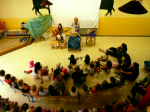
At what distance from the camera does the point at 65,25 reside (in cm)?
673

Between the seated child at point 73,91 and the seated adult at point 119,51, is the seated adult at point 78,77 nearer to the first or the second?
the seated child at point 73,91

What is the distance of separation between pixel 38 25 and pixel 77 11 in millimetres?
2465

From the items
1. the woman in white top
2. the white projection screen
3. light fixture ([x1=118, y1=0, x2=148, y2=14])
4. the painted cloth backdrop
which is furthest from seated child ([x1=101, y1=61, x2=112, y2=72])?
the painted cloth backdrop

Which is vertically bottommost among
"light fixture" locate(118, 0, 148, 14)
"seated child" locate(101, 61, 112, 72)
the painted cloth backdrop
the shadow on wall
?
"seated child" locate(101, 61, 112, 72)

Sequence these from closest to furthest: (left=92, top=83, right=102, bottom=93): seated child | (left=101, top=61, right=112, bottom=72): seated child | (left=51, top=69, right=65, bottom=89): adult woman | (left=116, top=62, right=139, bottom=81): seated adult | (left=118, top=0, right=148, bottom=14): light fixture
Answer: (left=118, top=0, right=148, bottom=14): light fixture → (left=92, top=83, right=102, bottom=93): seated child → (left=51, top=69, right=65, bottom=89): adult woman → (left=116, top=62, right=139, bottom=81): seated adult → (left=101, top=61, right=112, bottom=72): seated child

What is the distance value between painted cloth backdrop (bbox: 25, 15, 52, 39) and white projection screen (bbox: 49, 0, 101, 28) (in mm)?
469

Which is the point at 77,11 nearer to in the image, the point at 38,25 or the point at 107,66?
the point at 38,25

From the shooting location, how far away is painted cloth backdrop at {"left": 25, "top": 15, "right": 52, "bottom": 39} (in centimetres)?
592

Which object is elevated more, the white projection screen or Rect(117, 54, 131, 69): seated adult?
the white projection screen

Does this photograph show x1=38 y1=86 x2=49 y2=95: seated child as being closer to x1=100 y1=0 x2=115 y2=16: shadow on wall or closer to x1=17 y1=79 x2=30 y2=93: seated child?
x1=17 y1=79 x2=30 y2=93: seated child

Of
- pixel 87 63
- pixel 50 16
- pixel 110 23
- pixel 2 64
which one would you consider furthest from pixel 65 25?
pixel 2 64

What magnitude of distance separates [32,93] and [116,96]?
2.43 meters

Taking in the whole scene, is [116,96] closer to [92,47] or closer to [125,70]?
[125,70]

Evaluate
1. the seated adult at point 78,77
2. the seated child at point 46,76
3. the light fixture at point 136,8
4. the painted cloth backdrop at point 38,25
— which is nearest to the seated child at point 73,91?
the seated adult at point 78,77
